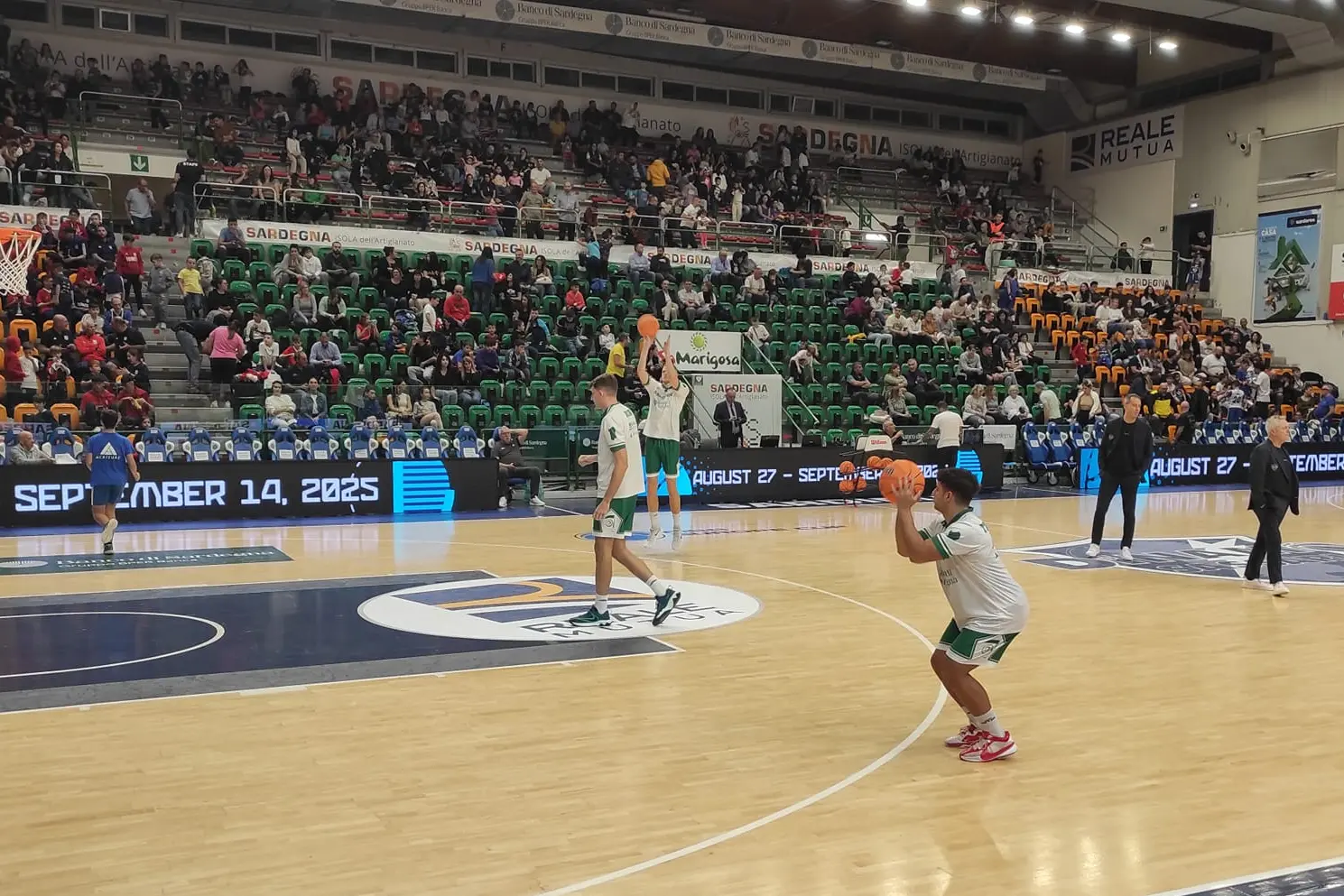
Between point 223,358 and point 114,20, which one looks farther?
point 114,20

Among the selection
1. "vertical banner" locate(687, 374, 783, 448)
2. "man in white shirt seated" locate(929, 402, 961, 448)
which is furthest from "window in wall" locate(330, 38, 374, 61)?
"man in white shirt seated" locate(929, 402, 961, 448)

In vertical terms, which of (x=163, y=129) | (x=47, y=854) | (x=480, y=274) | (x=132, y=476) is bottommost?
(x=47, y=854)

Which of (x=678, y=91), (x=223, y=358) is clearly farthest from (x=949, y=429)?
(x=678, y=91)

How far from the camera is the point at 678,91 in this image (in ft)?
110

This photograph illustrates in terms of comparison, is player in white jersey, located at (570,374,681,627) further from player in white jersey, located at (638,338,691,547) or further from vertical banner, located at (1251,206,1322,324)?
vertical banner, located at (1251,206,1322,324)

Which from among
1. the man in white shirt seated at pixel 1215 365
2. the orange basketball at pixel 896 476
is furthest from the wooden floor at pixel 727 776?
the man in white shirt seated at pixel 1215 365

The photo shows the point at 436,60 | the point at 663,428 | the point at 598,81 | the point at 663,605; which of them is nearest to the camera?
the point at 663,605

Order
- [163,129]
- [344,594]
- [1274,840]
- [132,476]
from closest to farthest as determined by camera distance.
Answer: [1274,840], [344,594], [132,476], [163,129]

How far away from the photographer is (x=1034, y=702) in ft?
22.4

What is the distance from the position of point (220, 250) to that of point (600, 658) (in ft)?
53.5

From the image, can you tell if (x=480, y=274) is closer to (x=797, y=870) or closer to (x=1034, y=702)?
(x=1034, y=702)

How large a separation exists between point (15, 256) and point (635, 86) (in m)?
19.6

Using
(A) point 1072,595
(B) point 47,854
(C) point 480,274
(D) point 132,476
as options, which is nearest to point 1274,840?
(B) point 47,854

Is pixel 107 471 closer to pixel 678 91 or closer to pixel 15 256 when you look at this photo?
pixel 15 256
